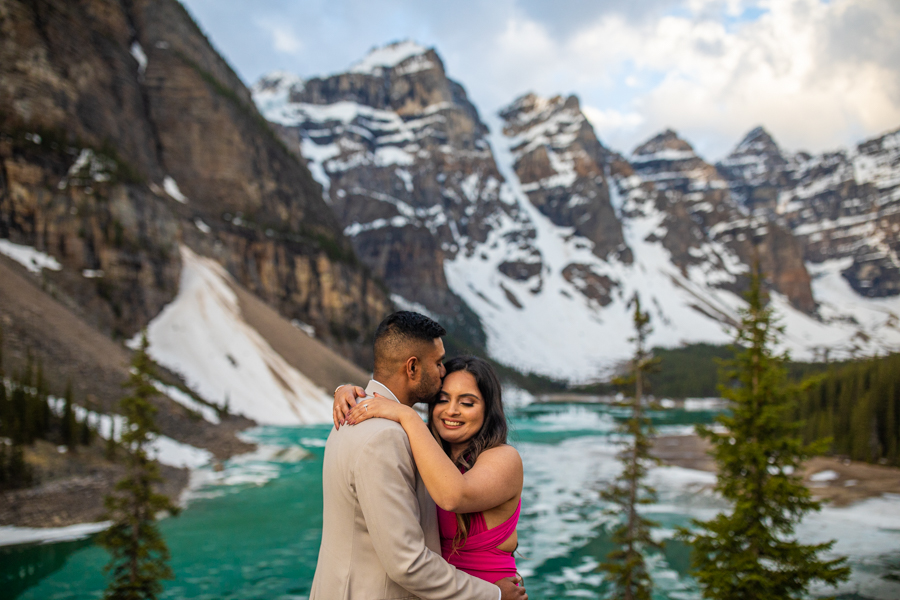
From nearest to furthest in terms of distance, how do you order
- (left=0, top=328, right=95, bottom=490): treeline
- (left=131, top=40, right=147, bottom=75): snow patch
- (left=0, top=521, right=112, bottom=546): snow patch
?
(left=0, top=521, right=112, bottom=546): snow patch → (left=0, top=328, right=95, bottom=490): treeline → (left=131, top=40, right=147, bottom=75): snow patch

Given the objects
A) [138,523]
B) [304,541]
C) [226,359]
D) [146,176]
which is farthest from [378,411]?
[146,176]

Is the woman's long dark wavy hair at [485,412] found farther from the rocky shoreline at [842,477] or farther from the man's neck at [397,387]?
the rocky shoreline at [842,477]

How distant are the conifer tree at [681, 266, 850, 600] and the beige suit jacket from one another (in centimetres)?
767

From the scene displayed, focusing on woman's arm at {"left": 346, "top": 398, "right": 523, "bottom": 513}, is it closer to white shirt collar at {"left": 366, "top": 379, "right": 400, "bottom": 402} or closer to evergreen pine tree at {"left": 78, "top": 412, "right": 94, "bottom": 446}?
white shirt collar at {"left": 366, "top": 379, "right": 400, "bottom": 402}

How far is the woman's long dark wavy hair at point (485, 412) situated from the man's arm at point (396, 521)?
0.64 m

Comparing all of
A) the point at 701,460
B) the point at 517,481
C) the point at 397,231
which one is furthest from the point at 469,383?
the point at 397,231

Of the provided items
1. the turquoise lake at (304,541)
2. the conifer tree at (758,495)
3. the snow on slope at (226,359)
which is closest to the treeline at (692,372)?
the snow on slope at (226,359)

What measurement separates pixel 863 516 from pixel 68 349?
35.5m

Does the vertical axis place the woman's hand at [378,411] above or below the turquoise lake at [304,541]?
above

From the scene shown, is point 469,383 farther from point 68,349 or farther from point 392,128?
point 392,128

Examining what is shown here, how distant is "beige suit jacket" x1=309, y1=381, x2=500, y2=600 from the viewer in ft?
7.25

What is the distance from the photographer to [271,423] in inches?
1602

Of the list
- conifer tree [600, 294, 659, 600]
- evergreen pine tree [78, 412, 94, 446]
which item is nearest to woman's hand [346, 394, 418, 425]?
conifer tree [600, 294, 659, 600]

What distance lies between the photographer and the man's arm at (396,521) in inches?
86.7
